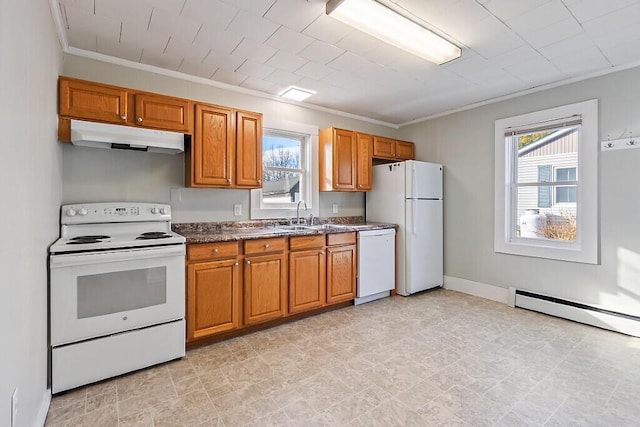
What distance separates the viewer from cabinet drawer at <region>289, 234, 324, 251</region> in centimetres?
319

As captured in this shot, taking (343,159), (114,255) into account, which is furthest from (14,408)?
(343,159)

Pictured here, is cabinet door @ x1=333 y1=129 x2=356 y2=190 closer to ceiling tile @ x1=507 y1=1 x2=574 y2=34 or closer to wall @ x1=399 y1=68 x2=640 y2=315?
wall @ x1=399 y1=68 x2=640 y2=315

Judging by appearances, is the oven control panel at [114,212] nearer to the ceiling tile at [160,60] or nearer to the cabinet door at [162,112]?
the cabinet door at [162,112]

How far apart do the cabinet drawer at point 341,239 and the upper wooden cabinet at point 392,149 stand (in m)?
1.32

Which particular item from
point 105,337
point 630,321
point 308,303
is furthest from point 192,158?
point 630,321

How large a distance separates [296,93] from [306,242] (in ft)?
5.68

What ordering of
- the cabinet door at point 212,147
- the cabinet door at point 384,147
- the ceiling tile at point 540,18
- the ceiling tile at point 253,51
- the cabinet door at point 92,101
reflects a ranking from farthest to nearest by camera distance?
the cabinet door at point 384,147, the cabinet door at point 212,147, the ceiling tile at point 253,51, the cabinet door at point 92,101, the ceiling tile at point 540,18

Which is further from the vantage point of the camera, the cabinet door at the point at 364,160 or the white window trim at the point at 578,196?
the cabinet door at the point at 364,160

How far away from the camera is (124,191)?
282 centimetres

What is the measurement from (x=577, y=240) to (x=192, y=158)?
13.0ft

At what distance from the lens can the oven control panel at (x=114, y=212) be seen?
8.11 ft

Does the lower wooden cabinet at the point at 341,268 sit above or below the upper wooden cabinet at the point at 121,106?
below

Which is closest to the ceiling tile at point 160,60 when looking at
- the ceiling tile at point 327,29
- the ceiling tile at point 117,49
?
the ceiling tile at point 117,49

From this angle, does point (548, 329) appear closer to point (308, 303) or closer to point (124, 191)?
point (308, 303)
